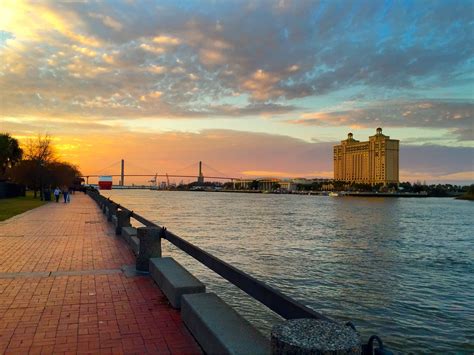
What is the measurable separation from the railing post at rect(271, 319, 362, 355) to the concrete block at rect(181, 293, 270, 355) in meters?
1.20

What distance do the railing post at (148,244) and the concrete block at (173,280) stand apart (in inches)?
15.0

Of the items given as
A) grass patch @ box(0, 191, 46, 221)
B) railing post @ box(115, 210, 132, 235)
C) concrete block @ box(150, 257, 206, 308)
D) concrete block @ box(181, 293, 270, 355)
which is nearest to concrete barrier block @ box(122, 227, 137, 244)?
railing post @ box(115, 210, 132, 235)

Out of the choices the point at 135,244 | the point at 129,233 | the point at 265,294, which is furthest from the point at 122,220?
the point at 265,294

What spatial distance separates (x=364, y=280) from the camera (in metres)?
14.1

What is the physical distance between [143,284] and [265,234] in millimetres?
19770

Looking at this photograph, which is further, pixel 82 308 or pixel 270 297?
pixel 82 308

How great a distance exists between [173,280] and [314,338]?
13.8 feet

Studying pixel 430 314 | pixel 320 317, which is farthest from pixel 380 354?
pixel 430 314

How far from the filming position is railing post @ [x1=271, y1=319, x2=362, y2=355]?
2.53 metres

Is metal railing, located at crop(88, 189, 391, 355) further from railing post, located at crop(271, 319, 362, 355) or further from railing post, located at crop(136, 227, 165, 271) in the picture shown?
railing post, located at crop(136, 227, 165, 271)

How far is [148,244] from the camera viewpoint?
8.54 metres

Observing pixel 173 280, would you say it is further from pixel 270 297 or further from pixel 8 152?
pixel 8 152

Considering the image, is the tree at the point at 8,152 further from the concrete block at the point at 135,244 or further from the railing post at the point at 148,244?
the railing post at the point at 148,244

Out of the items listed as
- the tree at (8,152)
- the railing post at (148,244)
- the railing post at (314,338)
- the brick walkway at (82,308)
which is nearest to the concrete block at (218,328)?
the brick walkway at (82,308)
